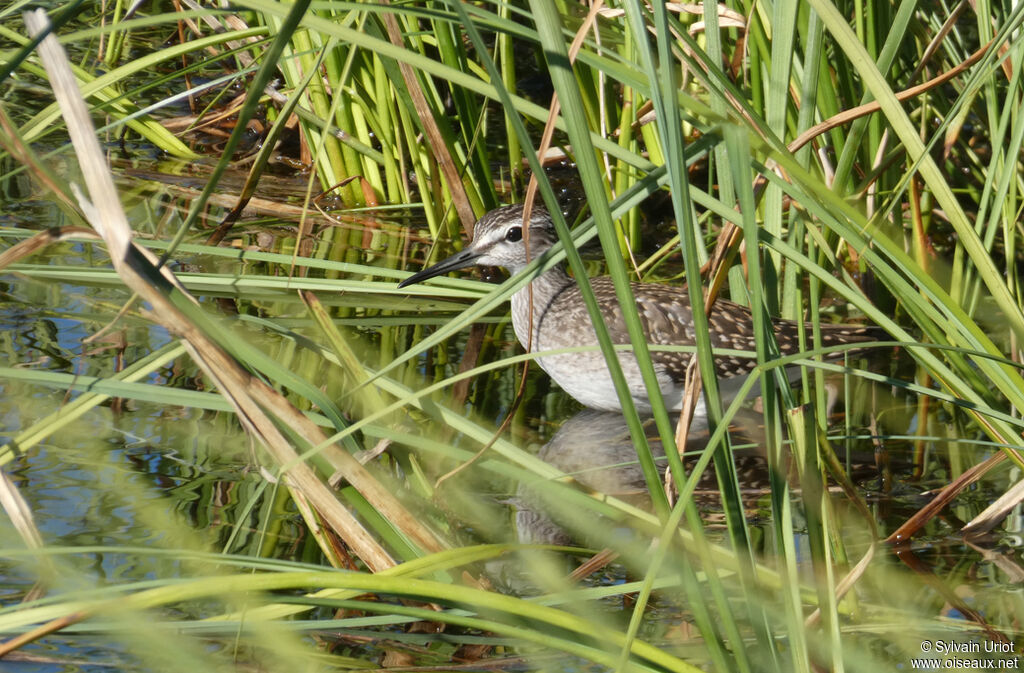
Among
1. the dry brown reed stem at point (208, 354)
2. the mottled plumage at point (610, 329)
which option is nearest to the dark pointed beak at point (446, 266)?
the mottled plumage at point (610, 329)

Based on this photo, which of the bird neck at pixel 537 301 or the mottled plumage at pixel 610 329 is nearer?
the mottled plumage at pixel 610 329

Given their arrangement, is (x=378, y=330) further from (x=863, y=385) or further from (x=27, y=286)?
(x=863, y=385)

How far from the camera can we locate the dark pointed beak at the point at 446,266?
5.00 meters

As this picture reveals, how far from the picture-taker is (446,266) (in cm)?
523

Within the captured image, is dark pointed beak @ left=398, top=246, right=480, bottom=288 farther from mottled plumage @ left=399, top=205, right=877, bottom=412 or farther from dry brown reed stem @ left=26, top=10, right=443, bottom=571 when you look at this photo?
dry brown reed stem @ left=26, top=10, right=443, bottom=571

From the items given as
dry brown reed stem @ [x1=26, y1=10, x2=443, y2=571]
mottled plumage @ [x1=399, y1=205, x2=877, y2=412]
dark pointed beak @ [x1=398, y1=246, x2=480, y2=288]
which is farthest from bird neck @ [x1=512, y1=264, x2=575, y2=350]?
dry brown reed stem @ [x1=26, y1=10, x2=443, y2=571]

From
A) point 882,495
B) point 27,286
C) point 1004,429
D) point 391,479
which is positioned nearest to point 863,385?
point 882,495

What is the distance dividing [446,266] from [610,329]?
0.83 m

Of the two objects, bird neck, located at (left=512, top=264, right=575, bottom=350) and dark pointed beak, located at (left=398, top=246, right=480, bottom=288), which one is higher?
dark pointed beak, located at (left=398, top=246, right=480, bottom=288)

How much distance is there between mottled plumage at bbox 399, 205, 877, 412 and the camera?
4949 mm

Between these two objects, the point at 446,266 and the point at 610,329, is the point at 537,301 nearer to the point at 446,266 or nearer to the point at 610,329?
the point at 610,329

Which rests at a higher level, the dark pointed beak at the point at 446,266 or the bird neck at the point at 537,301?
the dark pointed beak at the point at 446,266

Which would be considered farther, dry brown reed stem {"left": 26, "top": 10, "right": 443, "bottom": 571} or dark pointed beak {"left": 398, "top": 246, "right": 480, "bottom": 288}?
dark pointed beak {"left": 398, "top": 246, "right": 480, "bottom": 288}

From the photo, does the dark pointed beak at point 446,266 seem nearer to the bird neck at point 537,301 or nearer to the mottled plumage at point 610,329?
the mottled plumage at point 610,329
